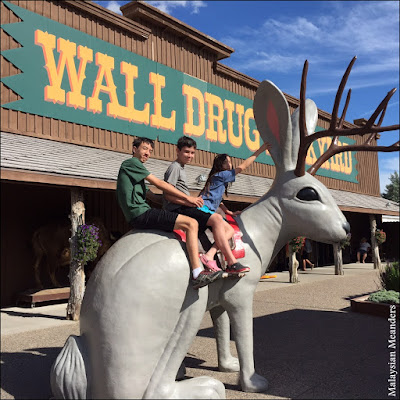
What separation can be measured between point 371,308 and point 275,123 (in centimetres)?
483

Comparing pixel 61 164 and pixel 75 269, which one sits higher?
pixel 61 164

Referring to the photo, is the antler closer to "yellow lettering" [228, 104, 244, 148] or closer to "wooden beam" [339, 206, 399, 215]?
"yellow lettering" [228, 104, 244, 148]

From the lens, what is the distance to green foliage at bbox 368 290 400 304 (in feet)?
22.8

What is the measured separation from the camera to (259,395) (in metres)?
3.42

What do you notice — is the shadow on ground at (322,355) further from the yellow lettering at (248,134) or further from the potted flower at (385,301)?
the yellow lettering at (248,134)

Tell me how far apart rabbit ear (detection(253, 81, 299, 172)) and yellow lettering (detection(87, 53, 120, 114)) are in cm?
684

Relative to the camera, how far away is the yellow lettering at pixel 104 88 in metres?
9.77

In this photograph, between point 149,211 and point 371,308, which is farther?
point 371,308

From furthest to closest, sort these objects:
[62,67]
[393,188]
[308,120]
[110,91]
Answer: [393,188]
[110,91]
[62,67]
[308,120]

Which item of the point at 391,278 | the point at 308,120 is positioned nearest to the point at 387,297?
the point at 391,278

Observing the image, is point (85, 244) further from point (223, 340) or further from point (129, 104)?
point (129, 104)

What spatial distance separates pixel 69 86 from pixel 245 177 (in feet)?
21.5

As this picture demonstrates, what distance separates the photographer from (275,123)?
3.69 m

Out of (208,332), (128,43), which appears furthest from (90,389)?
(128,43)
